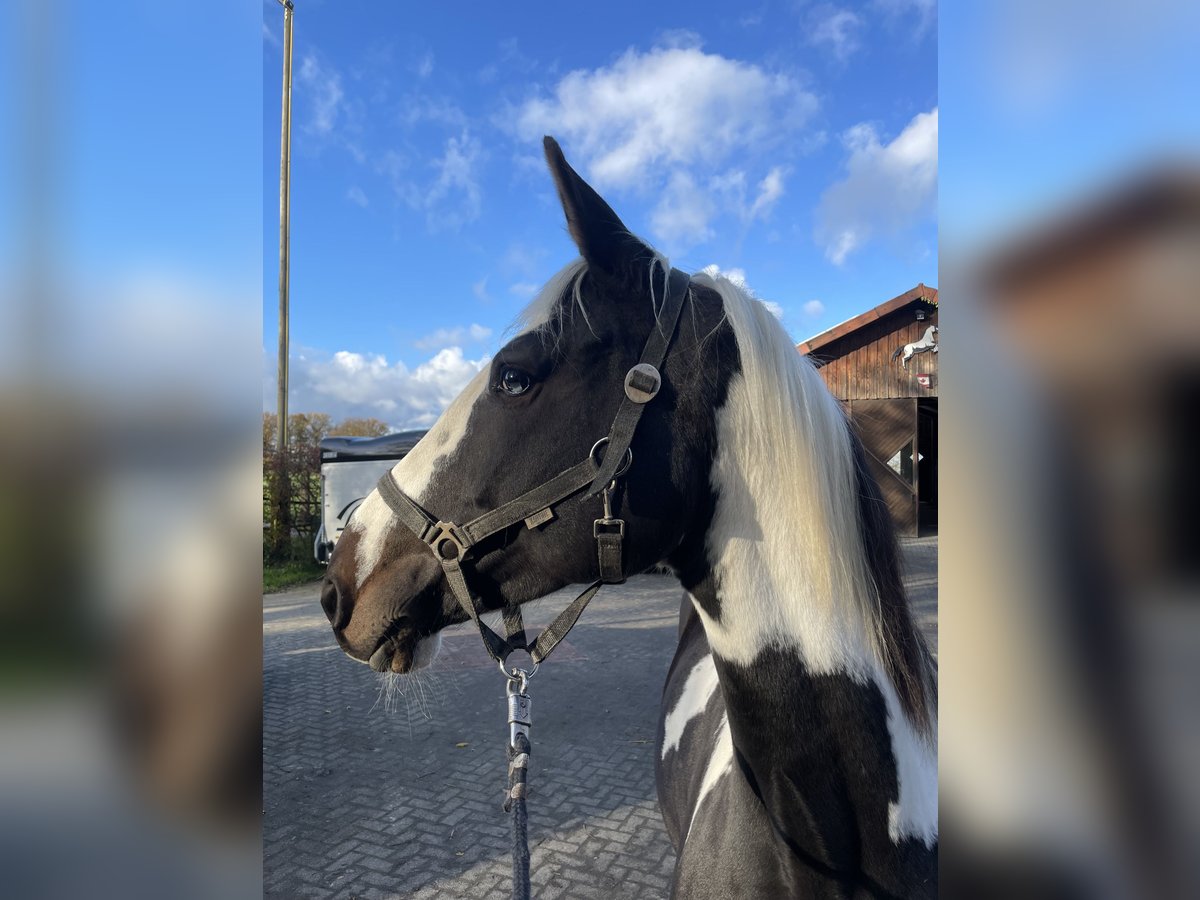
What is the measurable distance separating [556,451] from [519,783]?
2.31 ft

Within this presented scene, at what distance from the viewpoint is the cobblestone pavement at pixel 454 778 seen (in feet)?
10.6

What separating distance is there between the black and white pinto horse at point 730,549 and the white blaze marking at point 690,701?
0.76 metres

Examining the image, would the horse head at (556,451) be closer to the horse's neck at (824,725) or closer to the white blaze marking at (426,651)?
the white blaze marking at (426,651)

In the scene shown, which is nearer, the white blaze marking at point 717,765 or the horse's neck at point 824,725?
the horse's neck at point 824,725

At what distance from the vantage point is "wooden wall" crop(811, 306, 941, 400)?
13812 mm

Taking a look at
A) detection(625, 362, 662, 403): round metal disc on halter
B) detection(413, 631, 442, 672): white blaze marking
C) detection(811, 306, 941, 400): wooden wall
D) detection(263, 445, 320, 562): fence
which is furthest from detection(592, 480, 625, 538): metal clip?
detection(811, 306, 941, 400): wooden wall

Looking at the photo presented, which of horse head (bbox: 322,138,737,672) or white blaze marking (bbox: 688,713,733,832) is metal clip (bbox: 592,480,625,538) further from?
white blaze marking (bbox: 688,713,733,832)

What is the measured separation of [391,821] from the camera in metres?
3.75

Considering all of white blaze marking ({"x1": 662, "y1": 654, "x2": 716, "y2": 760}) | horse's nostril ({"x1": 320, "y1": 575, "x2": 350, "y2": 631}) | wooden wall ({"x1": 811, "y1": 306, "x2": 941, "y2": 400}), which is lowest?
white blaze marking ({"x1": 662, "y1": 654, "x2": 716, "y2": 760})

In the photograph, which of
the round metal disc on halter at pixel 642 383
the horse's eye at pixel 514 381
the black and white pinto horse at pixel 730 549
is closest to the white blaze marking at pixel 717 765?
the black and white pinto horse at pixel 730 549
